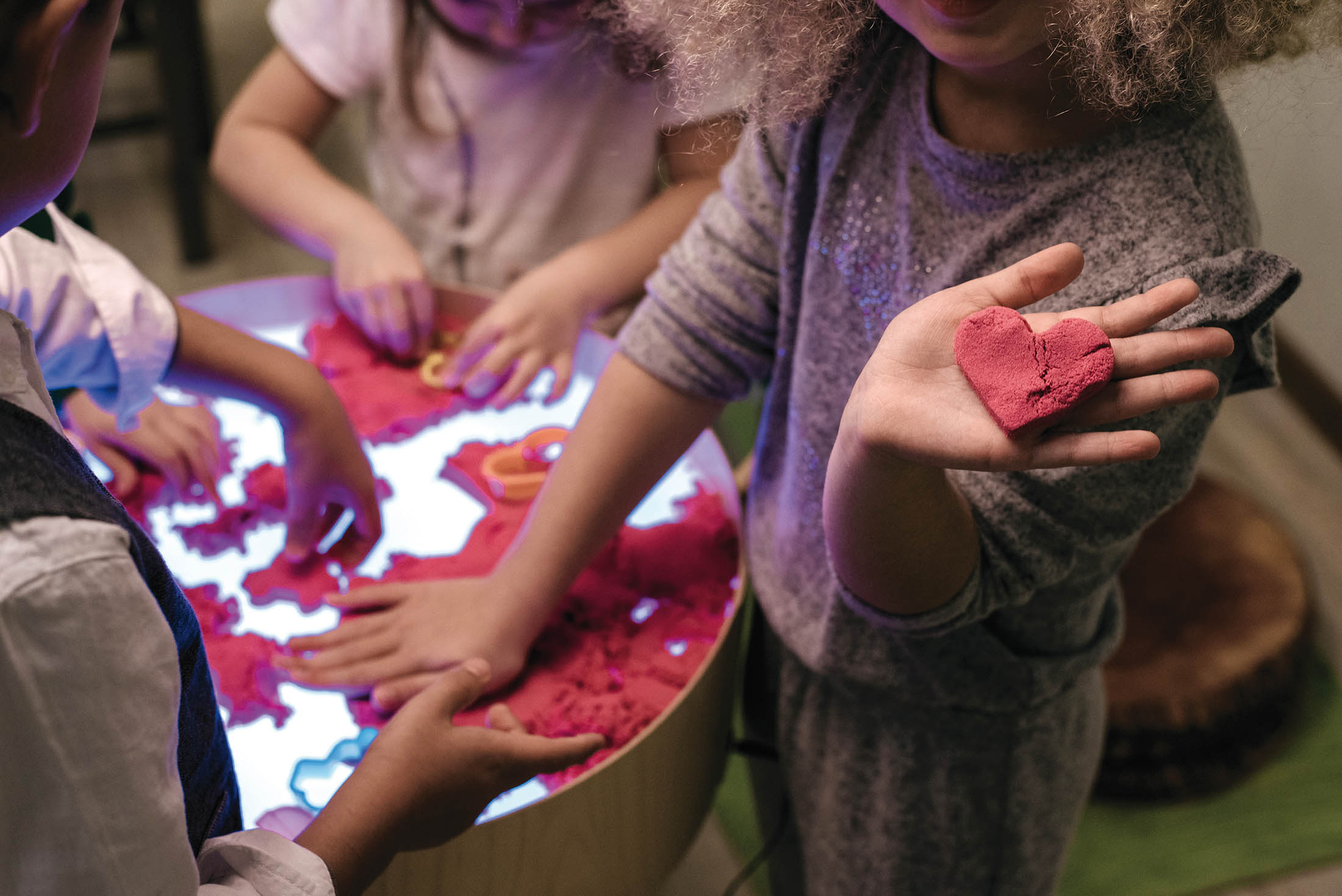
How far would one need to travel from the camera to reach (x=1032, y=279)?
48 centimetres

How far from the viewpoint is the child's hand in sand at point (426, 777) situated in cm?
56

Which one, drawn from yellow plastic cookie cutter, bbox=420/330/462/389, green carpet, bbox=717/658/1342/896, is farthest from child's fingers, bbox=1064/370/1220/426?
green carpet, bbox=717/658/1342/896

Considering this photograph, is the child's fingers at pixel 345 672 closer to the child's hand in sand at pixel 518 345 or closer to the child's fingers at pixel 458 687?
the child's fingers at pixel 458 687

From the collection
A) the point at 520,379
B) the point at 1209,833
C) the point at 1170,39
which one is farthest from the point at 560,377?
the point at 1209,833

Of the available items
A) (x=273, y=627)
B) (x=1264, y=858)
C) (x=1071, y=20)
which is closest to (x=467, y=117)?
(x=273, y=627)

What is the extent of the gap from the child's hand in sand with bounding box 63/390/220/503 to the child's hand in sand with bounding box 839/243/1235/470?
0.55 metres

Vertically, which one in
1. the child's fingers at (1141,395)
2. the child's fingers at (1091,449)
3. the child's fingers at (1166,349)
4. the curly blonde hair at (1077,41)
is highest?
the curly blonde hair at (1077,41)

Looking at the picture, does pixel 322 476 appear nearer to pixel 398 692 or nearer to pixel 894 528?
pixel 398 692

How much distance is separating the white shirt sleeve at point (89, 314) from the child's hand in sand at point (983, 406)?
1.67ft

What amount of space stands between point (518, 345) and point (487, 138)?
0.33m

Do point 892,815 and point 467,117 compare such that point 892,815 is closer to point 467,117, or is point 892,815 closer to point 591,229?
point 591,229

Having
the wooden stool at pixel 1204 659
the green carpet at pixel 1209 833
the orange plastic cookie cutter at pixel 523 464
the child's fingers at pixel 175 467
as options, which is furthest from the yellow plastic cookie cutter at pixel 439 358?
the wooden stool at pixel 1204 659

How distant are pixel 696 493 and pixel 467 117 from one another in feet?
1.77

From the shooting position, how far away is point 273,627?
0.75 metres
